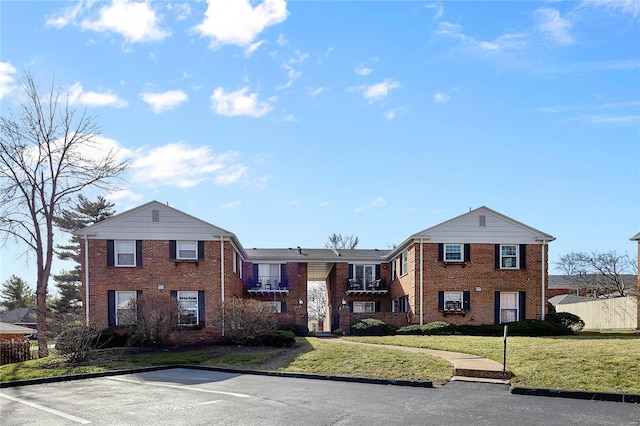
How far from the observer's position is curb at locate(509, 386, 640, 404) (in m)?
11.0

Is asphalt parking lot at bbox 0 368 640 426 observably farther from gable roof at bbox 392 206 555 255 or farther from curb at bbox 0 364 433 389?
gable roof at bbox 392 206 555 255

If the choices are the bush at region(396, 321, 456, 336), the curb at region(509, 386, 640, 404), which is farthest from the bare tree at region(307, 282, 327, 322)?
the curb at region(509, 386, 640, 404)

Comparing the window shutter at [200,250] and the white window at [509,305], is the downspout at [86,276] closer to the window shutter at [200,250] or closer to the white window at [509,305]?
the window shutter at [200,250]

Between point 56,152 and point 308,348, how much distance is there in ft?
46.5

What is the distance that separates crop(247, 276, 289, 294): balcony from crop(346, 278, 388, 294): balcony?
4026mm

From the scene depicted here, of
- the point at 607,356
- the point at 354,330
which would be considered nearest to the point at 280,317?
the point at 354,330

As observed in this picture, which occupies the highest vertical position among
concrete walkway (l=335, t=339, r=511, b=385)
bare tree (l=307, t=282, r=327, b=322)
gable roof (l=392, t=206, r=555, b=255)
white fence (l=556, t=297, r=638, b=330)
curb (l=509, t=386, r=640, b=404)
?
gable roof (l=392, t=206, r=555, b=255)

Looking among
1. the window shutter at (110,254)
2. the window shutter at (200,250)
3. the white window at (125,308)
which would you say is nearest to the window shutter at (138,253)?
the window shutter at (110,254)

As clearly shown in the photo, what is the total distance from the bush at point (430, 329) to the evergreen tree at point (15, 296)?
51757 mm

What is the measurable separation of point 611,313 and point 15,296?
196 ft

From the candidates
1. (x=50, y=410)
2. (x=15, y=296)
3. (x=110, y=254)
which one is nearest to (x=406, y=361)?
(x=50, y=410)

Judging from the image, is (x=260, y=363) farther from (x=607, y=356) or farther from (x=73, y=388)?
(x=607, y=356)

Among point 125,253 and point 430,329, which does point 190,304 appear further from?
point 430,329

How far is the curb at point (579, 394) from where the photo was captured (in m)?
11.0
